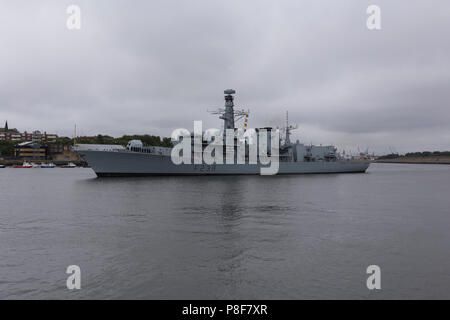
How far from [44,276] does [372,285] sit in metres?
9.42

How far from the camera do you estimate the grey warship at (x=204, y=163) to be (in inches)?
1781

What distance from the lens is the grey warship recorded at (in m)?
45.2

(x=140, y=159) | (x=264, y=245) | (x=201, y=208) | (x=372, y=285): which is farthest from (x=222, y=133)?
(x=372, y=285)

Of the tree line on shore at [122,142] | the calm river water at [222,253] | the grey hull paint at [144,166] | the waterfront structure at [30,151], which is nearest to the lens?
the calm river water at [222,253]

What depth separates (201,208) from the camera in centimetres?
1908

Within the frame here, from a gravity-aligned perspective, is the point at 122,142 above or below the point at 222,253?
above

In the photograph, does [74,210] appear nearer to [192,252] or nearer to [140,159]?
[192,252]

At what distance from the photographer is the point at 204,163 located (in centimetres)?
5116

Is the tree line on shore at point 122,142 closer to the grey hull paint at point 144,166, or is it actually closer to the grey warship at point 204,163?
the grey warship at point 204,163

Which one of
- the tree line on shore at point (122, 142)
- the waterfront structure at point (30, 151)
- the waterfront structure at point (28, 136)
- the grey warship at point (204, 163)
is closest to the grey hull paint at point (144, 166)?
the grey warship at point (204, 163)

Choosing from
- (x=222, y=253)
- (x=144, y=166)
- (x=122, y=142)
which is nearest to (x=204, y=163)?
(x=144, y=166)

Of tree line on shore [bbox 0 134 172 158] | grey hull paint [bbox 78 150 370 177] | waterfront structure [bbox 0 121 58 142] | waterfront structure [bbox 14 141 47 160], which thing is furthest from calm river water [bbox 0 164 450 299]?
waterfront structure [bbox 0 121 58 142]

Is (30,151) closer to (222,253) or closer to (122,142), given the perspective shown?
(122,142)
